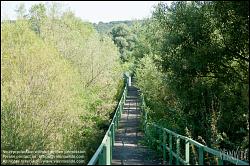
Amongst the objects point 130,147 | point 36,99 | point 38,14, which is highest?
point 38,14

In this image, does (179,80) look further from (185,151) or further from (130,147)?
(185,151)

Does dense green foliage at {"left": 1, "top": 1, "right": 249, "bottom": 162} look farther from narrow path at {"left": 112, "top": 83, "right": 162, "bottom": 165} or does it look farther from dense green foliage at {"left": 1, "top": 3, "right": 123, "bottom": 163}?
narrow path at {"left": 112, "top": 83, "right": 162, "bottom": 165}

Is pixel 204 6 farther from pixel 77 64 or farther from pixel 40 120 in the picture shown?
pixel 77 64

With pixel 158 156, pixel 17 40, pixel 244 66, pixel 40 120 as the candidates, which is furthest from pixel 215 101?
pixel 17 40

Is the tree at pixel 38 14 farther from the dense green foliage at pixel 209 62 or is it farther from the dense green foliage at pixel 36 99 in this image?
the dense green foliage at pixel 209 62

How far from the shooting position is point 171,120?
1908 cm

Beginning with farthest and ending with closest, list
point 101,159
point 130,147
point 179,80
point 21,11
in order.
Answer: point 21,11, point 130,147, point 179,80, point 101,159

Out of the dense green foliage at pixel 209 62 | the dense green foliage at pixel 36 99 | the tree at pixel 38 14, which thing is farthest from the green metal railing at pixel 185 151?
the tree at pixel 38 14

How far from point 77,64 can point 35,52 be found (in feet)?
62.3

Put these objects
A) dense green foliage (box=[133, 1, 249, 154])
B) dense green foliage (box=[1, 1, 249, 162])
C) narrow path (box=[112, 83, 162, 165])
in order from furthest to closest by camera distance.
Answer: dense green foliage (box=[133, 1, 249, 154]) → dense green foliage (box=[1, 1, 249, 162]) → narrow path (box=[112, 83, 162, 165])

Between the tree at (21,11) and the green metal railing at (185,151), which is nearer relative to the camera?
the green metal railing at (185,151)

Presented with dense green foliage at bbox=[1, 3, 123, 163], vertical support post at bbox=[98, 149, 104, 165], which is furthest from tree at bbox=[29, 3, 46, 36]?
vertical support post at bbox=[98, 149, 104, 165]

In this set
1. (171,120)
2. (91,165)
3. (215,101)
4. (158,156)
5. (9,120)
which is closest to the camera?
(91,165)

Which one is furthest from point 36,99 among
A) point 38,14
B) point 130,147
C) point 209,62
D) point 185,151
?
point 38,14
